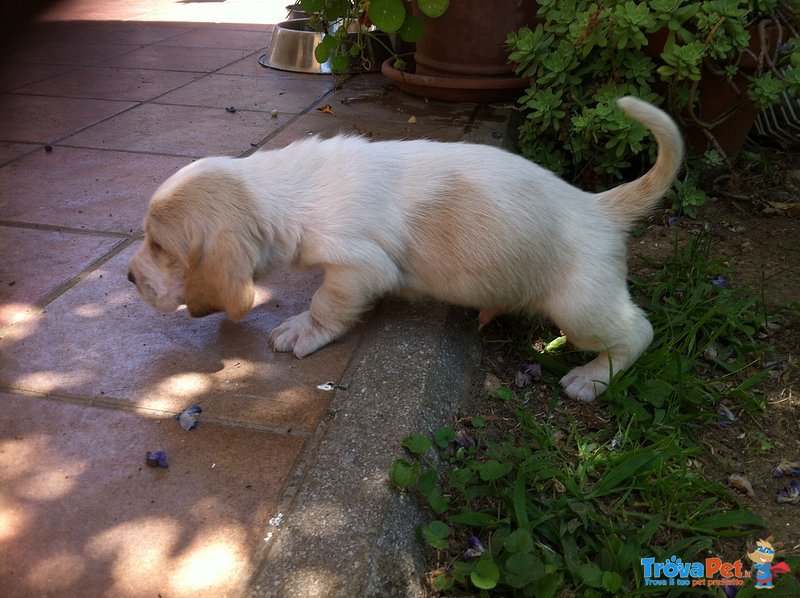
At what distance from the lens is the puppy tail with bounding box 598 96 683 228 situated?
2449 millimetres

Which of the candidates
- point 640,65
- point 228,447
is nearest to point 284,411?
point 228,447

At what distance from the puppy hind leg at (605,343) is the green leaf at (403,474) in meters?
0.94

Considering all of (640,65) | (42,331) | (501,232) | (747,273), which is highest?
(640,65)

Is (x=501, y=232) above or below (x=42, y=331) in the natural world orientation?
above

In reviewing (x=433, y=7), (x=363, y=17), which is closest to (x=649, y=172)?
(x=433, y=7)

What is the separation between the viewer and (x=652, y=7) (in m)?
3.61

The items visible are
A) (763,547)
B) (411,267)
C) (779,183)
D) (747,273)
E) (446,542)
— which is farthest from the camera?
(779,183)

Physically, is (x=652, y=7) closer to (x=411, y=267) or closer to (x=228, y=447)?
(x=411, y=267)

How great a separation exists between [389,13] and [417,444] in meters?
3.49

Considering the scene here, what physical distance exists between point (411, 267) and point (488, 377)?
0.59 metres

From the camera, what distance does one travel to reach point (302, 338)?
2.73 meters

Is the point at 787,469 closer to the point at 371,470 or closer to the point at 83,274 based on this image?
the point at 371,470

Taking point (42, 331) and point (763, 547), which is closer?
point (763, 547)

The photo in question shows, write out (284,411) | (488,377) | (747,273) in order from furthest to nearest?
1. (747,273)
2. (488,377)
3. (284,411)
